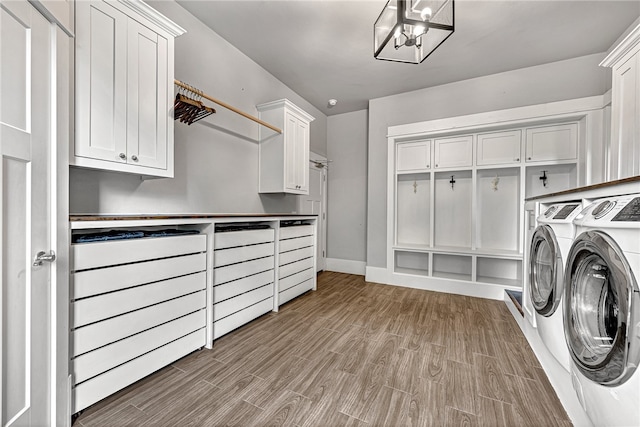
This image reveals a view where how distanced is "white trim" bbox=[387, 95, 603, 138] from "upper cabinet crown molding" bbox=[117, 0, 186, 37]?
9.83 ft

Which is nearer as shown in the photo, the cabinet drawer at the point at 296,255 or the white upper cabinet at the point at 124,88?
the white upper cabinet at the point at 124,88

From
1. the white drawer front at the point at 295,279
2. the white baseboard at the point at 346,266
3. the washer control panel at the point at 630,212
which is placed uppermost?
the washer control panel at the point at 630,212

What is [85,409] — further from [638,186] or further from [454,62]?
[454,62]

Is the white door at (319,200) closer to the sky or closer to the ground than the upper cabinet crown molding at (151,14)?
closer to the ground

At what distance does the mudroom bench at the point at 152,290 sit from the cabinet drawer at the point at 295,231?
0.28m

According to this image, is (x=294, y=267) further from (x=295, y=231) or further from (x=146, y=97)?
(x=146, y=97)

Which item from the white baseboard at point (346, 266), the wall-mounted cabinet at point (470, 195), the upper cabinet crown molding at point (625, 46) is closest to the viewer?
the upper cabinet crown molding at point (625, 46)

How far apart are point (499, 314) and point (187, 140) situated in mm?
3626

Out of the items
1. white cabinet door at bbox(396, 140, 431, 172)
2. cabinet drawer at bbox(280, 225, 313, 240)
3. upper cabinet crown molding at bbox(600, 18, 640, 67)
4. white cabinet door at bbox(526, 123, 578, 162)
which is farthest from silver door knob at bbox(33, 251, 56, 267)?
white cabinet door at bbox(526, 123, 578, 162)

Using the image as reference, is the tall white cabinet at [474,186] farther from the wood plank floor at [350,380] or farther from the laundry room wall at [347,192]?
the wood plank floor at [350,380]

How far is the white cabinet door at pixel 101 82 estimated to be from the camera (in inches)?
54.4

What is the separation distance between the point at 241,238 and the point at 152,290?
2.69ft

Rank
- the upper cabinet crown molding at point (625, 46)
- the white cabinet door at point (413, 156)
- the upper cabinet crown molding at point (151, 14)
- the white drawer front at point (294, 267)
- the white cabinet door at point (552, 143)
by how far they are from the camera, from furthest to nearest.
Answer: the white cabinet door at point (413, 156) < the white cabinet door at point (552, 143) < the white drawer front at point (294, 267) < the upper cabinet crown molding at point (625, 46) < the upper cabinet crown molding at point (151, 14)

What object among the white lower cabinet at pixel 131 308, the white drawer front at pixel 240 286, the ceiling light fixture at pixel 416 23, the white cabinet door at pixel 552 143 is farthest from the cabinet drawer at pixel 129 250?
the white cabinet door at pixel 552 143
